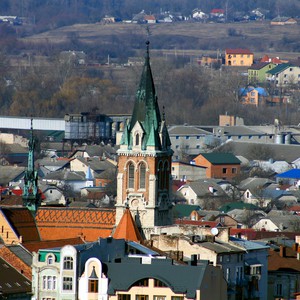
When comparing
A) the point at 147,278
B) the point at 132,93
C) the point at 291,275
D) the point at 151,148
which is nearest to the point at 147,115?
the point at 151,148

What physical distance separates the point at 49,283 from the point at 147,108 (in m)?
10.6

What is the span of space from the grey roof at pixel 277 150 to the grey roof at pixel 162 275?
2039 inches

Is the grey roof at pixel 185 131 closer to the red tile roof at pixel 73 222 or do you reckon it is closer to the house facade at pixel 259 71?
the house facade at pixel 259 71

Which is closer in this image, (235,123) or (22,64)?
(235,123)

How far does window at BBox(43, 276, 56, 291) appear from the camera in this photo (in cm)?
4062

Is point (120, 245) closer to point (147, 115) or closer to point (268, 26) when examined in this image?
point (147, 115)

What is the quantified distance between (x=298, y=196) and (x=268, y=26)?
108681 millimetres

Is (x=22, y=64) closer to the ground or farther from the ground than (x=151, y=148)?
farther from the ground

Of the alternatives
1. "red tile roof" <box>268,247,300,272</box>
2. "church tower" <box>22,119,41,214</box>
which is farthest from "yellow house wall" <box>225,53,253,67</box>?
"red tile roof" <box>268,247,300,272</box>

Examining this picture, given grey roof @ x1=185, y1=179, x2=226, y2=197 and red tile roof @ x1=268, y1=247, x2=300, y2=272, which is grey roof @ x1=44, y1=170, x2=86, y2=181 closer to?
grey roof @ x1=185, y1=179, x2=226, y2=197

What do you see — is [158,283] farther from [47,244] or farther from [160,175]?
[160,175]

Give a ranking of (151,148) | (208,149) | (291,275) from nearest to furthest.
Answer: (291,275)
(151,148)
(208,149)

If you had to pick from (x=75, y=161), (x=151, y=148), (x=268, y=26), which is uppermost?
(x=268, y=26)

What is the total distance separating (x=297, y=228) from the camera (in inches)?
2498
